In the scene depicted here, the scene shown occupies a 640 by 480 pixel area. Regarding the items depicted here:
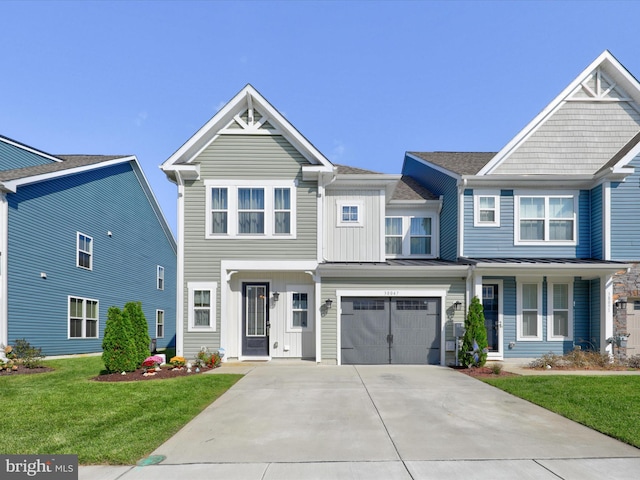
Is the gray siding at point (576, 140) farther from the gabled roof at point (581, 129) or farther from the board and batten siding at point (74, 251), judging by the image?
the board and batten siding at point (74, 251)

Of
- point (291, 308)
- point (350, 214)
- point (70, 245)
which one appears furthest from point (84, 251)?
point (350, 214)

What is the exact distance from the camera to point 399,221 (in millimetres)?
18453

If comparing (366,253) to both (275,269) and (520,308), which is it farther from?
(520,308)

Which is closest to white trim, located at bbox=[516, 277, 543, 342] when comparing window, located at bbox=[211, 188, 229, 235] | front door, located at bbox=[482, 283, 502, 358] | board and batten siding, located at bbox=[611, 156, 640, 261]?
front door, located at bbox=[482, 283, 502, 358]

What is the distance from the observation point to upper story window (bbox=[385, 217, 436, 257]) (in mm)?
18234

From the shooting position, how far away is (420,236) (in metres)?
18.5

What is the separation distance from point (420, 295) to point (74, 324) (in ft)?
43.8

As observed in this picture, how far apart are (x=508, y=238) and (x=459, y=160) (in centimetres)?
458

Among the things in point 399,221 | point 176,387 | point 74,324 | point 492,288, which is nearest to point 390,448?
point 176,387

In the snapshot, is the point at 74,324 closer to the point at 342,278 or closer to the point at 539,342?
the point at 342,278

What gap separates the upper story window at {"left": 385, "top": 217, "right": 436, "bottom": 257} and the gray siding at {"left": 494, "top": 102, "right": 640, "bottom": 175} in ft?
11.6

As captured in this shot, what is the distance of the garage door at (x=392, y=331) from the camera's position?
14.9 m

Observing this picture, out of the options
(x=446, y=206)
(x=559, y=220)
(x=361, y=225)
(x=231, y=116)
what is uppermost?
(x=231, y=116)

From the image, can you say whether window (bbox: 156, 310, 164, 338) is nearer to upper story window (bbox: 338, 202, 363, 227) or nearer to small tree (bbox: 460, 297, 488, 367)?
upper story window (bbox: 338, 202, 363, 227)
